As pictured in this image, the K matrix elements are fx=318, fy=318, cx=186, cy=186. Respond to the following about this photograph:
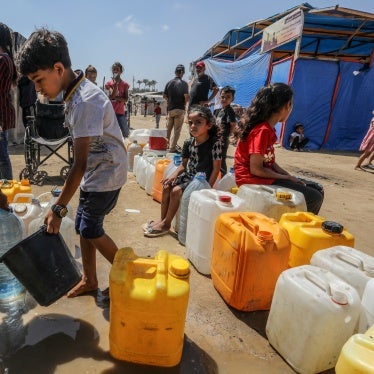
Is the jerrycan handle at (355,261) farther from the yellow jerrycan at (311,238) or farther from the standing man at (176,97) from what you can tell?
the standing man at (176,97)

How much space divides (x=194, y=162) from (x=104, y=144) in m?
1.62

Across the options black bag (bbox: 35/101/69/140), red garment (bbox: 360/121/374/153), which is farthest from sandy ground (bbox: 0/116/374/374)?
red garment (bbox: 360/121/374/153)

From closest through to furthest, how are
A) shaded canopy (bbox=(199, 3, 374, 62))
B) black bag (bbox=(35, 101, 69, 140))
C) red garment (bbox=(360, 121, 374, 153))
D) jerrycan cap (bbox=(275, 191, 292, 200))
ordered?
jerrycan cap (bbox=(275, 191, 292, 200))
black bag (bbox=(35, 101, 69, 140))
red garment (bbox=(360, 121, 374, 153))
shaded canopy (bbox=(199, 3, 374, 62))

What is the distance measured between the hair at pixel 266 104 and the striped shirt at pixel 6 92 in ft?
7.98

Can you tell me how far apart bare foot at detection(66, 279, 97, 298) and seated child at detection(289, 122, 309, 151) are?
32.1 ft

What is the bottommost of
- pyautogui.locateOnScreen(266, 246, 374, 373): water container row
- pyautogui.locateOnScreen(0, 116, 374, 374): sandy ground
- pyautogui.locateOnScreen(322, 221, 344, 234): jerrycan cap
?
pyautogui.locateOnScreen(0, 116, 374, 374): sandy ground

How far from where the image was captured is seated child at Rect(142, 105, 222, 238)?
3277 millimetres

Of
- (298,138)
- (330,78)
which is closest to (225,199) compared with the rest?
(298,138)

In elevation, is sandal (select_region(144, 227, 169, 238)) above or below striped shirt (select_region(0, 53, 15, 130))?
below

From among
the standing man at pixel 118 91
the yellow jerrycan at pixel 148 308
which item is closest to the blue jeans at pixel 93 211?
the yellow jerrycan at pixel 148 308

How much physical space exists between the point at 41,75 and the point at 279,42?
36.3ft

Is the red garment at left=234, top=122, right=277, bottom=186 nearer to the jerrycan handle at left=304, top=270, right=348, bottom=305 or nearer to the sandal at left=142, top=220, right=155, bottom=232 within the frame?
the sandal at left=142, top=220, right=155, bottom=232

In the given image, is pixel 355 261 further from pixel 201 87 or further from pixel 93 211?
pixel 201 87

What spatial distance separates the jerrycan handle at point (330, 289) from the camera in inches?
63.2
